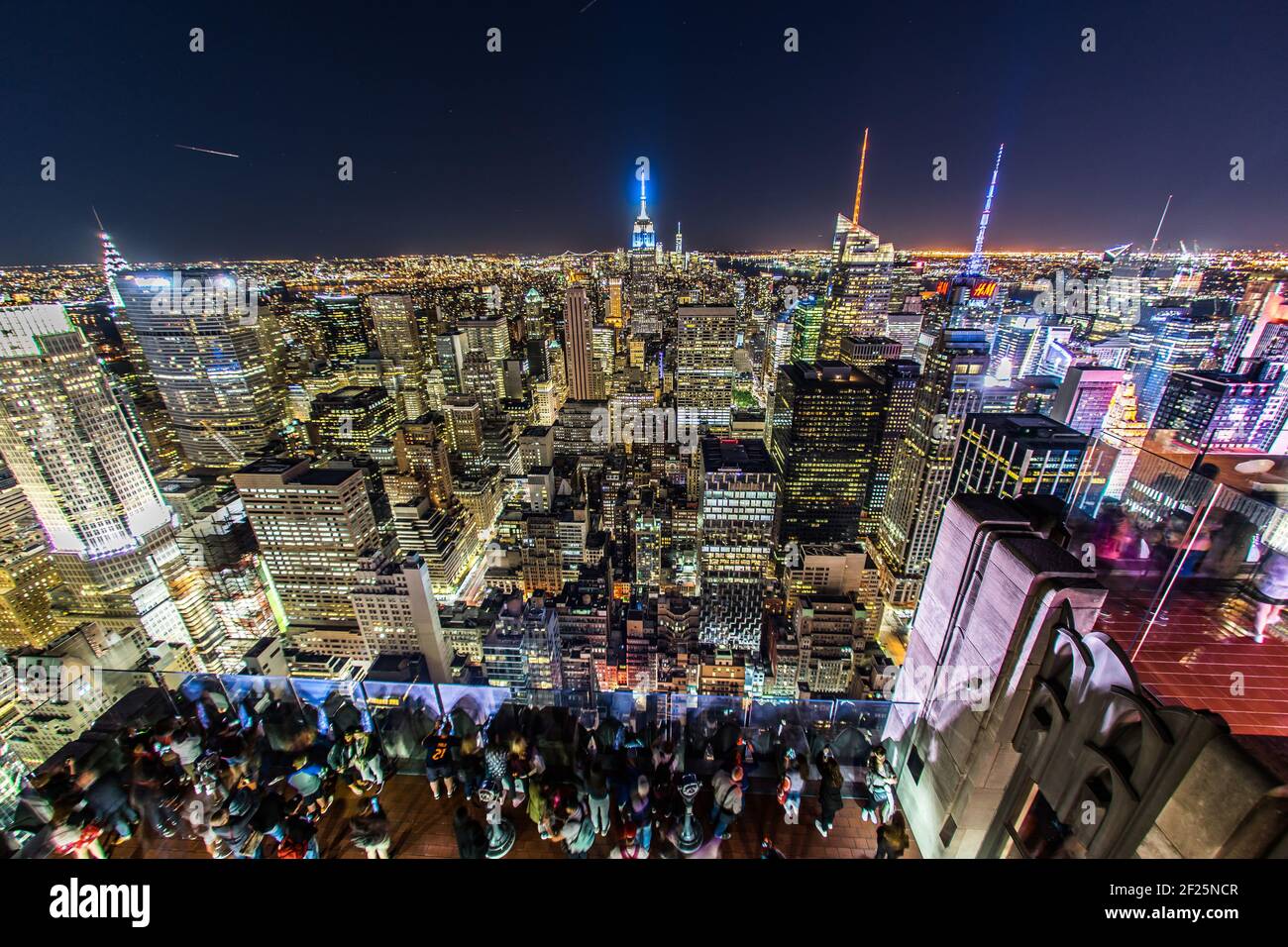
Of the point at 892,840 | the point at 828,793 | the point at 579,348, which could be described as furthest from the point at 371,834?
the point at 579,348

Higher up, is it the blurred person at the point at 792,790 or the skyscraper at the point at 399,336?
the blurred person at the point at 792,790

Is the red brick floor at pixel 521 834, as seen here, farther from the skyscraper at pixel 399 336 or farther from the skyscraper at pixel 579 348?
the skyscraper at pixel 399 336

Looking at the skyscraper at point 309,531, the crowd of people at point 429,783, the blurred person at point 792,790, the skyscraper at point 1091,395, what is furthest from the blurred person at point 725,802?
the skyscraper at point 1091,395

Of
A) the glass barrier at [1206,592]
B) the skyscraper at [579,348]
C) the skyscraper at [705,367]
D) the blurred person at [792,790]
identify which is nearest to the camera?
the glass barrier at [1206,592]

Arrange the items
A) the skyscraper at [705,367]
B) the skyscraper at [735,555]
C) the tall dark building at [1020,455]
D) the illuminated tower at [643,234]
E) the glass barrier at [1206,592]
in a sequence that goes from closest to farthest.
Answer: the glass barrier at [1206,592], the tall dark building at [1020,455], the skyscraper at [735,555], the skyscraper at [705,367], the illuminated tower at [643,234]

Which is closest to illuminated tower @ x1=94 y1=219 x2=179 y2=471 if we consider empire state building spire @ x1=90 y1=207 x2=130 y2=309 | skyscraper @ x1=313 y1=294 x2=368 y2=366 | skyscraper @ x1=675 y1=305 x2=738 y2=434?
empire state building spire @ x1=90 y1=207 x2=130 y2=309
